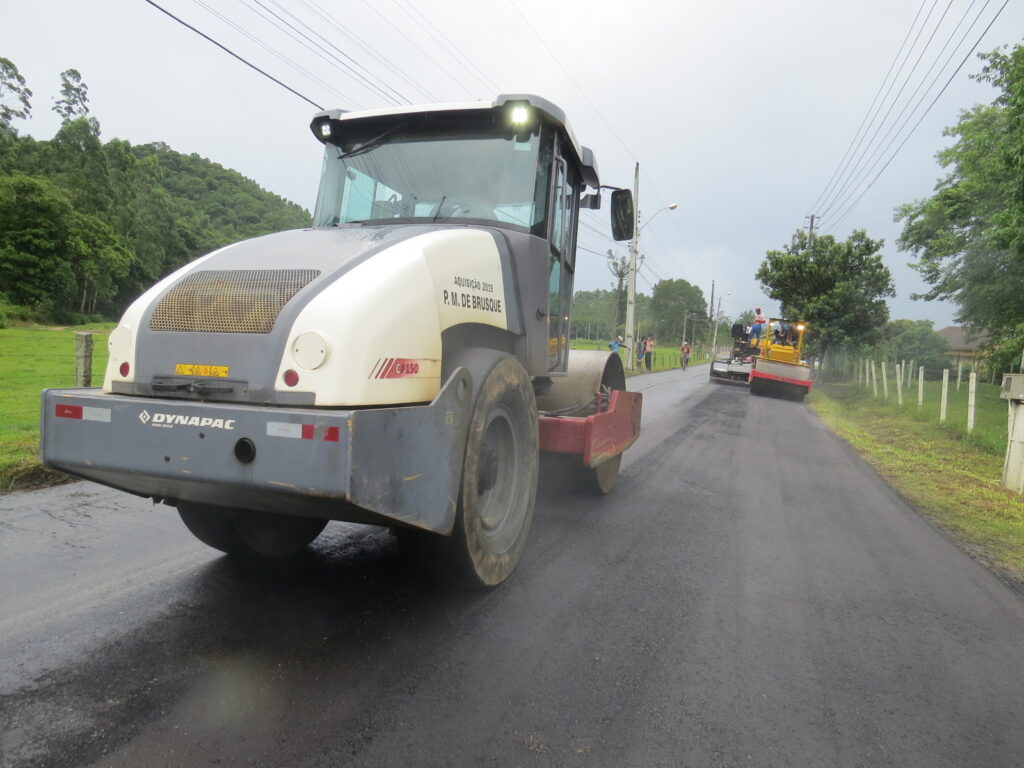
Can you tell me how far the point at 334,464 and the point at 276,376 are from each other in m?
0.50

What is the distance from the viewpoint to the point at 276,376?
2.71 metres

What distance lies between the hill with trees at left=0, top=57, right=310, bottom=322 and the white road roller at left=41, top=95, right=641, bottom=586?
1784 inches

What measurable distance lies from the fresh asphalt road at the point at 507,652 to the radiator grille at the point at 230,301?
143cm

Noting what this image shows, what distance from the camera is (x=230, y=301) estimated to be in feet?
9.59

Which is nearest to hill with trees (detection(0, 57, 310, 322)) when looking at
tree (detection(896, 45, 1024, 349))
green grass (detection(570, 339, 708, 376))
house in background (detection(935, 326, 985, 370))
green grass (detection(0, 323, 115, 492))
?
green grass (detection(0, 323, 115, 492))

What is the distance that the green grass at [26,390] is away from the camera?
5746 millimetres

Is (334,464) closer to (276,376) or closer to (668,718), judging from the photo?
(276,376)

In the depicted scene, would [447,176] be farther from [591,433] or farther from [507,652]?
[507,652]

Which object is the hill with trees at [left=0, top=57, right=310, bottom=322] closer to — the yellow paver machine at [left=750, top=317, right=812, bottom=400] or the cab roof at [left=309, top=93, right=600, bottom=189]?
the yellow paver machine at [left=750, top=317, right=812, bottom=400]

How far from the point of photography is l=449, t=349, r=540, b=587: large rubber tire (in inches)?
128

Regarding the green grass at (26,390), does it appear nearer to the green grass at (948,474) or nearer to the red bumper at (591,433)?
the red bumper at (591,433)

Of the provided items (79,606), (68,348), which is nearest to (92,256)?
(68,348)

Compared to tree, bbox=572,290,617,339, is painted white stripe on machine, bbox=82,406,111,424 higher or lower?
lower

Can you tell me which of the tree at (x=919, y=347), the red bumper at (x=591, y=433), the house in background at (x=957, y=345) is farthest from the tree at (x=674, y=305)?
the red bumper at (x=591, y=433)
